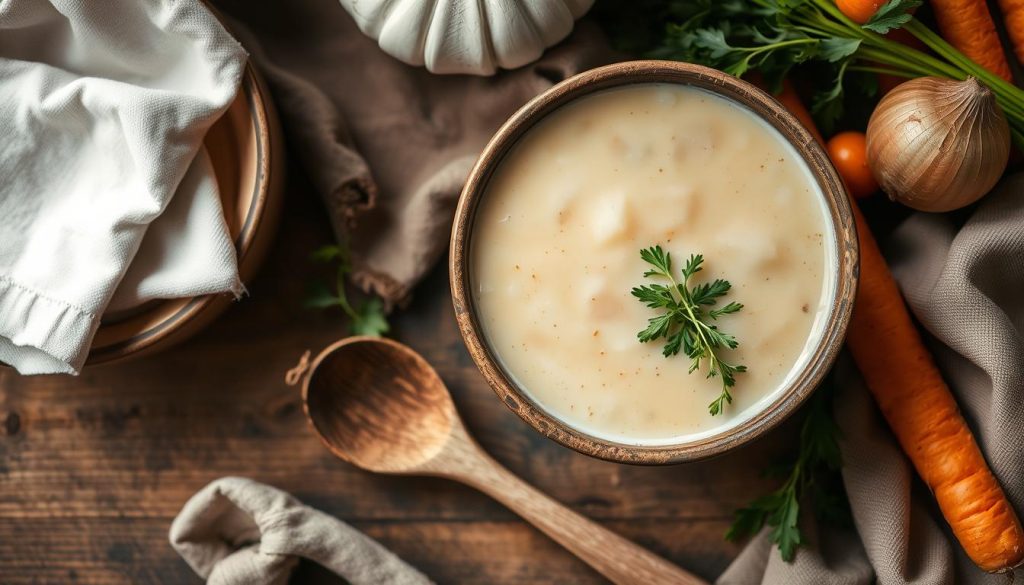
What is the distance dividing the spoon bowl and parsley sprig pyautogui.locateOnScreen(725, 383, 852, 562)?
0.48m

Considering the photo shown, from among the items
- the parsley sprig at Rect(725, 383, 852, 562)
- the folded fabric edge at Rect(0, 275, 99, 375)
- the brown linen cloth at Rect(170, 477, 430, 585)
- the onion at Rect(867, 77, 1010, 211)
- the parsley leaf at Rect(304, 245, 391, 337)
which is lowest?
the brown linen cloth at Rect(170, 477, 430, 585)

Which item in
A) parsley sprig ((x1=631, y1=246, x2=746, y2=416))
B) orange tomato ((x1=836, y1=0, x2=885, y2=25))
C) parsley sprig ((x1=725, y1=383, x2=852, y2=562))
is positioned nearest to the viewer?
parsley sprig ((x1=631, y1=246, x2=746, y2=416))

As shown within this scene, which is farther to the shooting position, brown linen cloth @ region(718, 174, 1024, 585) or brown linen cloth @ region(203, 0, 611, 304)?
brown linen cloth @ region(203, 0, 611, 304)

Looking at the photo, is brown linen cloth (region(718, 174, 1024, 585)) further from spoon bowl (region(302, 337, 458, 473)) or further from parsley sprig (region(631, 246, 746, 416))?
spoon bowl (region(302, 337, 458, 473))

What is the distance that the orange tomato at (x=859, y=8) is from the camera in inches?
47.2

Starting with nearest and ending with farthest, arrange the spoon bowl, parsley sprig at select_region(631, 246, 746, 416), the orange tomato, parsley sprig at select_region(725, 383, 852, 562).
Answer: parsley sprig at select_region(631, 246, 746, 416) < the orange tomato < parsley sprig at select_region(725, 383, 852, 562) < the spoon bowl

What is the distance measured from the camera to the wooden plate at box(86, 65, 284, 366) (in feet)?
4.11

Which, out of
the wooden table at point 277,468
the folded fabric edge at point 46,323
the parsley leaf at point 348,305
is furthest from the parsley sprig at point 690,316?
the folded fabric edge at point 46,323

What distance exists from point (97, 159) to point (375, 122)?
0.41 m

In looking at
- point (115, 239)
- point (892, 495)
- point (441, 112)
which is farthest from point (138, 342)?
point (892, 495)

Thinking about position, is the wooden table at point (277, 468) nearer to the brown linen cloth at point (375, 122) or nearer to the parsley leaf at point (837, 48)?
the brown linen cloth at point (375, 122)

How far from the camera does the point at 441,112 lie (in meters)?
1.42

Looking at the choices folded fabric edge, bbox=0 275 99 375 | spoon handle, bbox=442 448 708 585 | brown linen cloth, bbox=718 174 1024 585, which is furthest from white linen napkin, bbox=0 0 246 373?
brown linen cloth, bbox=718 174 1024 585

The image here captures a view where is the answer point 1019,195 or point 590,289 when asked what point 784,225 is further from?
point 1019,195
